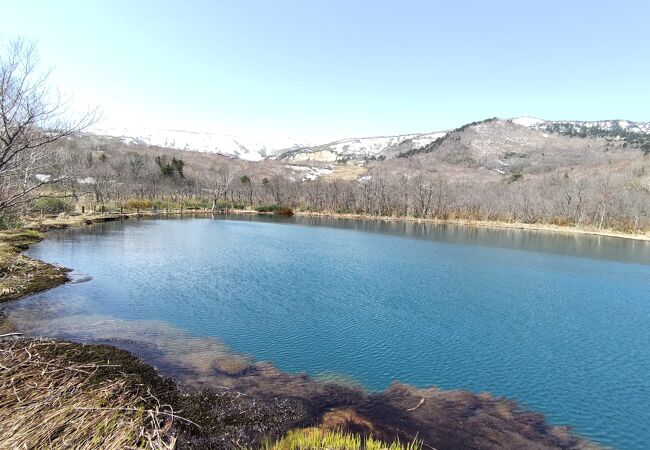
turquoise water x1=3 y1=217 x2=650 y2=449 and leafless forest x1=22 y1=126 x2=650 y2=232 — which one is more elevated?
leafless forest x1=22 y1=126 x2=650 y2=232

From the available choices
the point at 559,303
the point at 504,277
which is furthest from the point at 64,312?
the point at 504,277

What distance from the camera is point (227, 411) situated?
343 inches

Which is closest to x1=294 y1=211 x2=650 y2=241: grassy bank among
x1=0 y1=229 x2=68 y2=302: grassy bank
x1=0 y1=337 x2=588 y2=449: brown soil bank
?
x1=0 y1=229 x2=68 y2=302: grassy bank

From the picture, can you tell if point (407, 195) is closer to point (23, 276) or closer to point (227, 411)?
point (23, 276)

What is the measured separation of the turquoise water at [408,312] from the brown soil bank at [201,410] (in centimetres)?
115

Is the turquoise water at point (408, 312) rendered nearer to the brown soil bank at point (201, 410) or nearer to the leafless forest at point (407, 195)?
the brown soil bank at point (201, 410)

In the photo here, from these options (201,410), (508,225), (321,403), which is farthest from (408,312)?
(508,225)

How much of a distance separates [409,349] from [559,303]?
11.9 metres

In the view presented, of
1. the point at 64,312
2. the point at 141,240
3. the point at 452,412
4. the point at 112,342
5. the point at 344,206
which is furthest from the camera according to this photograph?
the point at 344,206

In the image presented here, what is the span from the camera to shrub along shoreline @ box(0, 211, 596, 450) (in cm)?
655

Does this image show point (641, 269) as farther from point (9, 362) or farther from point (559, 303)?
point (9, 362)

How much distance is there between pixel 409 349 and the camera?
1363cm

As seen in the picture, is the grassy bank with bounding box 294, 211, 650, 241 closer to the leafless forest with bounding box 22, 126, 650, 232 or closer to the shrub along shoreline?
the leafless forest with bounding box 22, 126, 650, 232

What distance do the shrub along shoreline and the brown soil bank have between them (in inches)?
0.9
